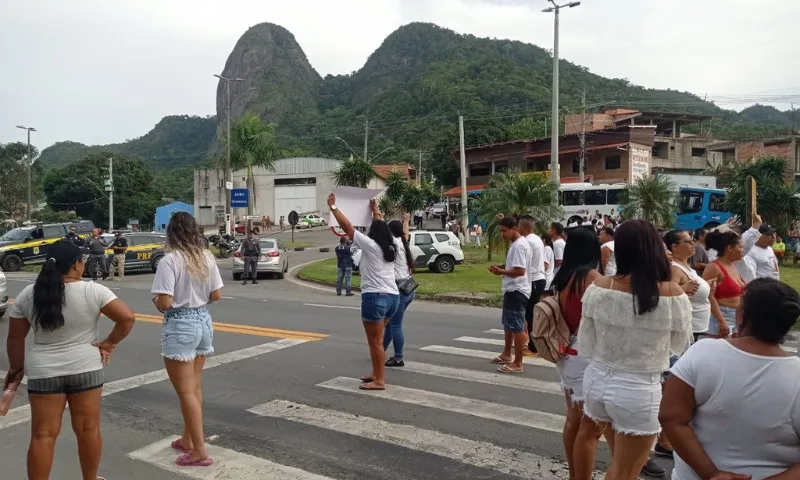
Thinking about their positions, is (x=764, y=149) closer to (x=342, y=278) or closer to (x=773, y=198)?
(x=773, y=198)

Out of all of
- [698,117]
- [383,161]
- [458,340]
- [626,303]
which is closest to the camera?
[626,303]

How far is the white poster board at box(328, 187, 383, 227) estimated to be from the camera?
21.7 feet

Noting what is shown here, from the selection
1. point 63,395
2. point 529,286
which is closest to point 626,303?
point 63,395

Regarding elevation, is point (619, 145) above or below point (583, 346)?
above

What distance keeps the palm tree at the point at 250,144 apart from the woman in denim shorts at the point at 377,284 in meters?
39.0

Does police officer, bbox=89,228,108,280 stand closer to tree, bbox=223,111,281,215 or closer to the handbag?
the handbag

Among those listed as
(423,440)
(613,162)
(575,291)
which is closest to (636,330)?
(575,291)

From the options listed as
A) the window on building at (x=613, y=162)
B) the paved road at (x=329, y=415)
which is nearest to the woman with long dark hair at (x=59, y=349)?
the paved road at (x=329, y=415)

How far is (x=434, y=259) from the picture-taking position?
21.9m

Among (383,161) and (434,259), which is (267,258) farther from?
(383,161)

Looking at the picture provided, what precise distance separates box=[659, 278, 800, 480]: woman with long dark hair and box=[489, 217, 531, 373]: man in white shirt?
482cm

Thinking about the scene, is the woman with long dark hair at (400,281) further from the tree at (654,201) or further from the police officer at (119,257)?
the tree at (654,201)

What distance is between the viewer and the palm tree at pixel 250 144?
44969 mm

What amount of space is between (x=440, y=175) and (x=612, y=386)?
210 feet
